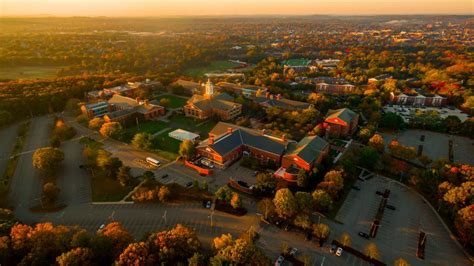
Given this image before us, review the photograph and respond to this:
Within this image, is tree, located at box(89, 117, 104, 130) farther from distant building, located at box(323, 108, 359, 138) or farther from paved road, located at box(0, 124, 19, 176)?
distant building, located at box(323, 108, 359, 138)

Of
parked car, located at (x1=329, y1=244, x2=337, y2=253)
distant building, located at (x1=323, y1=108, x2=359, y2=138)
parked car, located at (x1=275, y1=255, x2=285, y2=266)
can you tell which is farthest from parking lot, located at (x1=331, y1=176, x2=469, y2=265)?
distant building, located at (x1=323, y1=108, x2=359, y2=138)

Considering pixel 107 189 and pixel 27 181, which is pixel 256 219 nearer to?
pixel 107 189

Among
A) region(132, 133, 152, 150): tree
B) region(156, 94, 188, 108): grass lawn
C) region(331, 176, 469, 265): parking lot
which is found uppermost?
region(132, 133, 152, 150): tree

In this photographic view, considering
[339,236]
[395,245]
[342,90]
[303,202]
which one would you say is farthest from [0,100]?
[342,90]

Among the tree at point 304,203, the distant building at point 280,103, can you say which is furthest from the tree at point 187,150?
the distant building at point 280,103

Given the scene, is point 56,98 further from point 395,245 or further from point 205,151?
point 395,245

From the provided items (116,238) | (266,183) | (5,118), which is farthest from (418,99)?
(5,118)
